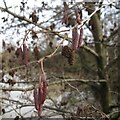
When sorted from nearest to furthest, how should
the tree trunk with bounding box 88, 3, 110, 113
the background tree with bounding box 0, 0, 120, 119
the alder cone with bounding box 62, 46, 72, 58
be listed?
1. the alder cone with bounding box 62, 46, 72, 58
2. the background tree with bounding box 0, 0, 120, 119
3. the tree trunk with bounding box 88, 3, 110, 113

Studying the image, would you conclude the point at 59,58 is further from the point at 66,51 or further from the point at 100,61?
the point at 66,51

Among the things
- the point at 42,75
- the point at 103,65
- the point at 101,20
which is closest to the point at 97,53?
the point at 103,65

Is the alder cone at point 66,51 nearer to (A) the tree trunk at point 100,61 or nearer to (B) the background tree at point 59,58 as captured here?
(B) the background tree at point 59,58

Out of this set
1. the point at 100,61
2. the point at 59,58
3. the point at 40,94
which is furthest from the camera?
the point at 59,58

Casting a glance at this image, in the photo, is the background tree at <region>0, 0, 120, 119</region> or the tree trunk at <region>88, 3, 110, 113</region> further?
the tree trunk at <region>88, 3, 110, 113</region>

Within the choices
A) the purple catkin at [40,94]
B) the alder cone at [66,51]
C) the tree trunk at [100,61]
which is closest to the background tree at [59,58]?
the tree trunk at [100,61]

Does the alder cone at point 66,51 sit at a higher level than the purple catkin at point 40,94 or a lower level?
higher

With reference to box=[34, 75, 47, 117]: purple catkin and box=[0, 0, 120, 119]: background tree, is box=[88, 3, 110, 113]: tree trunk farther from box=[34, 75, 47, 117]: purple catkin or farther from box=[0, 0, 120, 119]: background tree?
box=[34, 75, 47, 117]: purple catkin

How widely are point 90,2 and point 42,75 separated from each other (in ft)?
4.58

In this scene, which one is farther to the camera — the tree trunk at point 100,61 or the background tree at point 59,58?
the tree trunk at point 100,61

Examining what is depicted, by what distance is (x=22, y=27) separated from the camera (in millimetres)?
2059

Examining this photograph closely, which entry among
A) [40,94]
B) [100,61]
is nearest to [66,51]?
[40,94]

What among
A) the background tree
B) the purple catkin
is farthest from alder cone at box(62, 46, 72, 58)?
the background tree

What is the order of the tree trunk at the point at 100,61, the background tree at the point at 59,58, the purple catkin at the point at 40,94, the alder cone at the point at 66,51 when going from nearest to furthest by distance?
the purple catkin at the point at 40,94 → the alder cone at the point at 66,51 → the background tree at the point at 59,58 → the tree trunk at the point at 100,61
